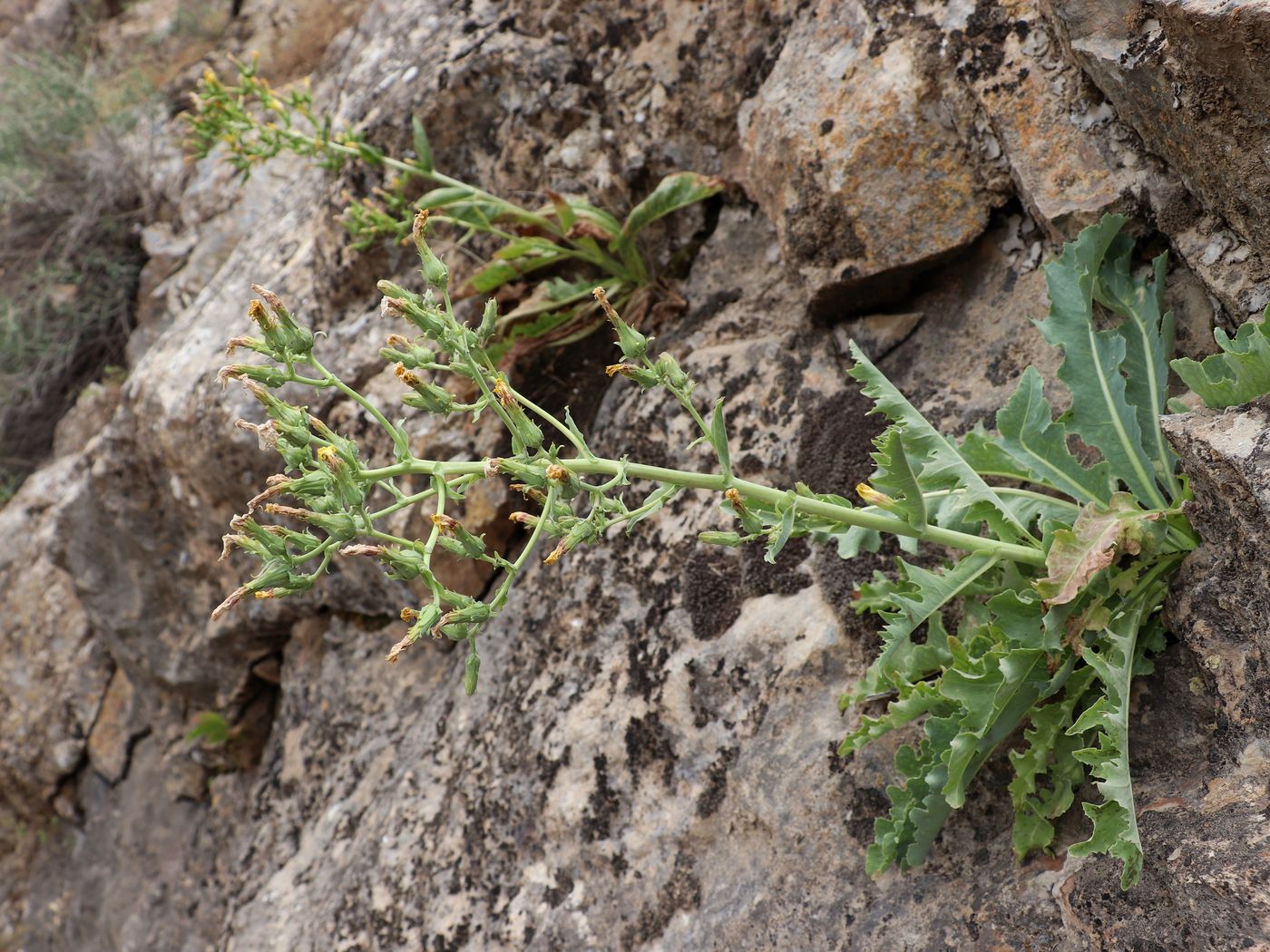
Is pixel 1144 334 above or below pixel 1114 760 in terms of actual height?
above

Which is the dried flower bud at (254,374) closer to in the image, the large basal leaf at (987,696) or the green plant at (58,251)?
the large basal leaf at (987,696)

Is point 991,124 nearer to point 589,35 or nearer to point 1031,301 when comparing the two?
point 1031,301

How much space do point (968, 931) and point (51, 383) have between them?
26.0 ft

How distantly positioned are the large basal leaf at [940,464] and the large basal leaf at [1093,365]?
28 centimetres

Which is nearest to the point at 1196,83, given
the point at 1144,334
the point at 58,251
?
the point at 1144,334

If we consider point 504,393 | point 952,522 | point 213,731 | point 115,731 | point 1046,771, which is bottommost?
point 115,731

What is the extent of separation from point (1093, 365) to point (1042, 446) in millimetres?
257

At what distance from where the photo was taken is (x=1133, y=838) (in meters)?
1.83

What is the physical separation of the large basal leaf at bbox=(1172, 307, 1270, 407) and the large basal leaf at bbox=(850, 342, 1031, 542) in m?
0.47

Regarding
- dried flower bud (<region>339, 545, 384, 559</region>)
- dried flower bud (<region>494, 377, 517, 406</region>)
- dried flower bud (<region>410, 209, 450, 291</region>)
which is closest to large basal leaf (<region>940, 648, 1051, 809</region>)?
dried flower bud (<region>494, 377, 517, 406</region>)

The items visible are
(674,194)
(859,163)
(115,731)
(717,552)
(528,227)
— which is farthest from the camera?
(115,731)

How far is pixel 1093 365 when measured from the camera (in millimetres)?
2436

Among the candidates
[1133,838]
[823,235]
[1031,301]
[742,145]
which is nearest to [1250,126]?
[1031,301]

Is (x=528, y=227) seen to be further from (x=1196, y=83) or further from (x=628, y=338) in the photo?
(x=1196, y=83)
